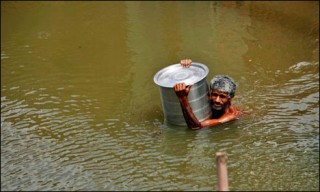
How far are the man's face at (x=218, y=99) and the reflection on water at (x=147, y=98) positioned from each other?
325mm

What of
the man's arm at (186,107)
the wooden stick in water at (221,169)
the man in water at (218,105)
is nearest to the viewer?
the wooden stick in water at (221,169)

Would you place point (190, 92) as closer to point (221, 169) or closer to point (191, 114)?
point (191, 114)

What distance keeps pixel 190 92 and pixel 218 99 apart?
19.0 inches

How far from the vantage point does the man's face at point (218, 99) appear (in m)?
5.78

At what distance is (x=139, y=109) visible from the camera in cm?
676

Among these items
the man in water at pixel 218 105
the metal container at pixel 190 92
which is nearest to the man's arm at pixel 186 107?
the man in water at pixel 218 105

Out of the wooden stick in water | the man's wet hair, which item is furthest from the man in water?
the wooden stick in water

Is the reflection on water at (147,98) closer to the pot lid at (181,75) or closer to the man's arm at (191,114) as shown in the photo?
the man's arm at (191,114)

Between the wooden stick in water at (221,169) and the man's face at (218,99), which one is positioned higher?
the wooden stick in water at (221,169)

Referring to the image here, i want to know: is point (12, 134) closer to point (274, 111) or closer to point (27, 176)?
point (27, 176)

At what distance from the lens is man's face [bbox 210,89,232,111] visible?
578 cm

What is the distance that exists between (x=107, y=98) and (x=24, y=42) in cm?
366

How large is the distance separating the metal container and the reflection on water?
239 millimetres

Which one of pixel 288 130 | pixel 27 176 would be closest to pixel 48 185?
pixel 27 176
